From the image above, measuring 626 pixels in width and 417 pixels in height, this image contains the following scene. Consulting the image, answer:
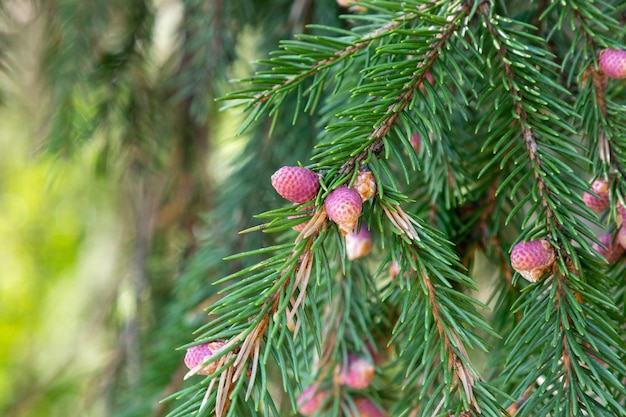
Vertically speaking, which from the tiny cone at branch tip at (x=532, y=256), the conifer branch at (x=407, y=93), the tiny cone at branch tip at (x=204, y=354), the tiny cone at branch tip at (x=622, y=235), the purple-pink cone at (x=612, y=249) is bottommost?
the tiny cone at branch tip at (x=204, y=354)

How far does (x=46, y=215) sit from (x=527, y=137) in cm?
134

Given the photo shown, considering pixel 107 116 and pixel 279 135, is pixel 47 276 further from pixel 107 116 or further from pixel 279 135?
pixel 279 135

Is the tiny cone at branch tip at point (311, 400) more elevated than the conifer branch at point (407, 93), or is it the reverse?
the conifer branch at point (407, 93)

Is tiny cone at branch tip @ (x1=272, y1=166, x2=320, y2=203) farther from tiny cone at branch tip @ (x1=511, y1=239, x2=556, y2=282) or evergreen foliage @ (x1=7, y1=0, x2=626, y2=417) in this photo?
tiny cone at branch tip @ (x1=511, y1=239, x2=556, y2=282)

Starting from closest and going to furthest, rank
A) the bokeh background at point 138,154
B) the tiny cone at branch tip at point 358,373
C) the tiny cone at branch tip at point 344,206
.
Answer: the tiny cone at branch tip at point 344,206 < the tiny cone at branch tip at point 358,373 < the bokeh background at point 138,154

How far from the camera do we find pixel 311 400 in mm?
538

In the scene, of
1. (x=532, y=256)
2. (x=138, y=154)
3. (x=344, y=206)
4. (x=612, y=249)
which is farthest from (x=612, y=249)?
(x=138, y=154)

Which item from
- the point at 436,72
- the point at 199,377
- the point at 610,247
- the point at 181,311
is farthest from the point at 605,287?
the point at 181,311

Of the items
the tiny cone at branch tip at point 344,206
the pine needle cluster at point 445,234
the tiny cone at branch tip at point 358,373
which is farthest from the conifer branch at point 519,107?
the tiny cone at branch tip at point 358,373

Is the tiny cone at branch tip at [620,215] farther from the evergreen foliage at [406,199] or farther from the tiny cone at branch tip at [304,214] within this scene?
the tiny cone at branch tip at [304,214]

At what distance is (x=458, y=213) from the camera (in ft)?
1.71

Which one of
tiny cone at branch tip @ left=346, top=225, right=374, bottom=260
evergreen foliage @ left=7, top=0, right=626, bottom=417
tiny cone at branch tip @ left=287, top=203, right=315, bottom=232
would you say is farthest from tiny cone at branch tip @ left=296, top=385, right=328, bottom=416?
tiny cone at branch tip @ left=287, top=203, right=315, bottom=232

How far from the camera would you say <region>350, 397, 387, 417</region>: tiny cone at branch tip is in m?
0.54

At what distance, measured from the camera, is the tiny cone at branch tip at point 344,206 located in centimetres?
30
